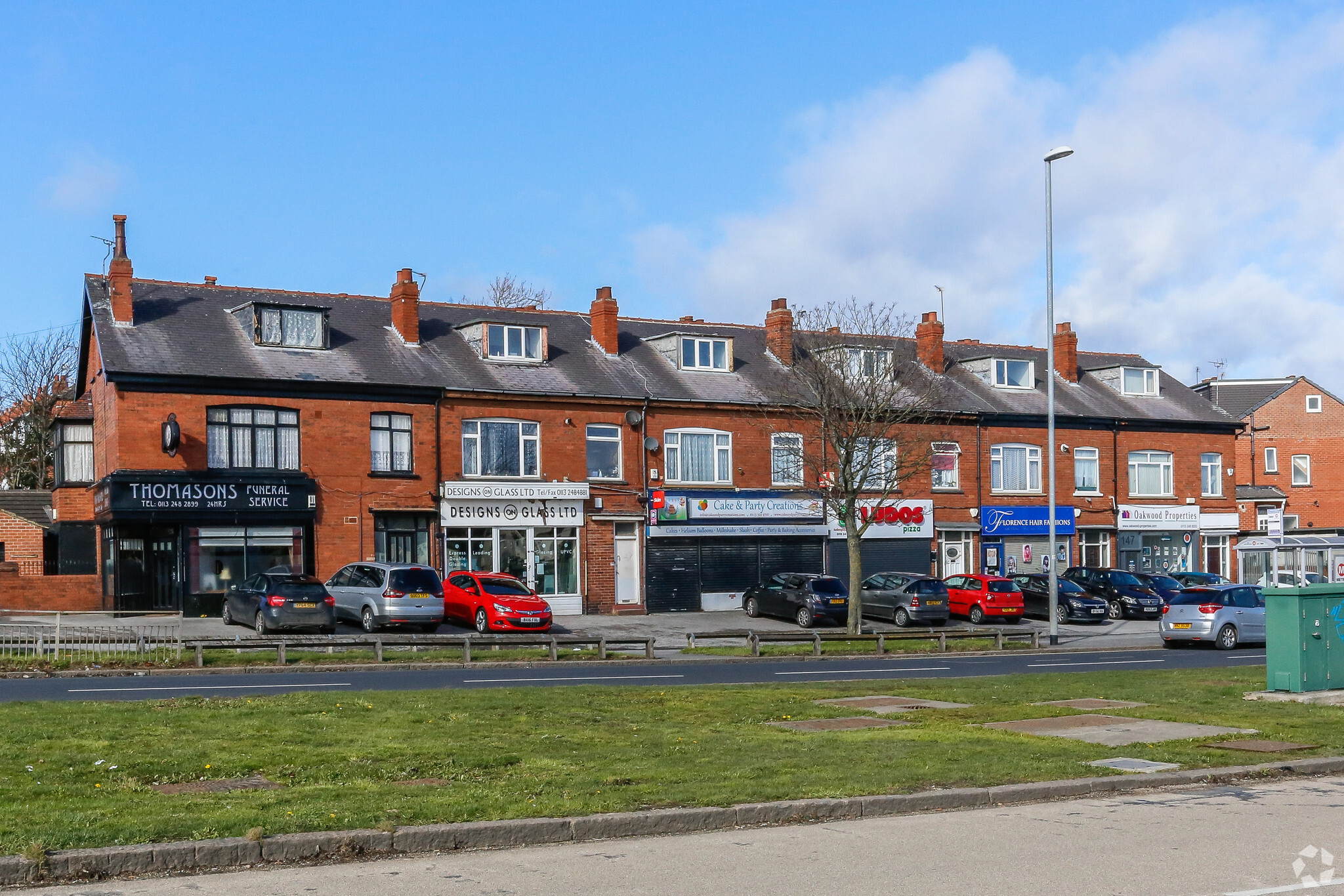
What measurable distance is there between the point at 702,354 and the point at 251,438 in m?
15.4

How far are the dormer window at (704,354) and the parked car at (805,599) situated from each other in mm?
8019

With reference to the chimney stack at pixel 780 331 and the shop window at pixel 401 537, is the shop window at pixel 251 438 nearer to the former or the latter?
the shop window at pixel 401 537

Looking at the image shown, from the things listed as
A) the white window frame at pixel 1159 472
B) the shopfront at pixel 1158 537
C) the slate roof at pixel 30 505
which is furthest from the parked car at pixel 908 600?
the slate roof at pixel 30 505

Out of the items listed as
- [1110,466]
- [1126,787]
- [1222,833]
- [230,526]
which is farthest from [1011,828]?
[1110,466]

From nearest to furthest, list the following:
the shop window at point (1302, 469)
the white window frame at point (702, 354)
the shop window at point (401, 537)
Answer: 1. the shop window at point (401, 537)
2. the white window frame at point (702, 354)
3. the shop window at point (1302, 469)

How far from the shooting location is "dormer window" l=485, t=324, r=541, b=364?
1646 inches

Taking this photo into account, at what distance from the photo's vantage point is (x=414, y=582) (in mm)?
32375

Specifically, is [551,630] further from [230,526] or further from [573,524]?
[230,526]

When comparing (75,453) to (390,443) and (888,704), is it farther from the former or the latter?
(888,704)

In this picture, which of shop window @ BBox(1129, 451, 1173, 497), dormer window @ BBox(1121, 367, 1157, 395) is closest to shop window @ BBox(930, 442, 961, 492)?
shop window @ BBox(1129, 451, 1173, 497)

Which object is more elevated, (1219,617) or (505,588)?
(505,588)

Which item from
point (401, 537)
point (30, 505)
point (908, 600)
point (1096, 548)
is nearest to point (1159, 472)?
point (1096, 548)

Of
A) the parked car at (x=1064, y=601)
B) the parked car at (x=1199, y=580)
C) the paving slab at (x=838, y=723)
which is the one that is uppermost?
the paving slab at (x=838, y=723)

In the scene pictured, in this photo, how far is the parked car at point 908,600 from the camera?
38.9 meters
